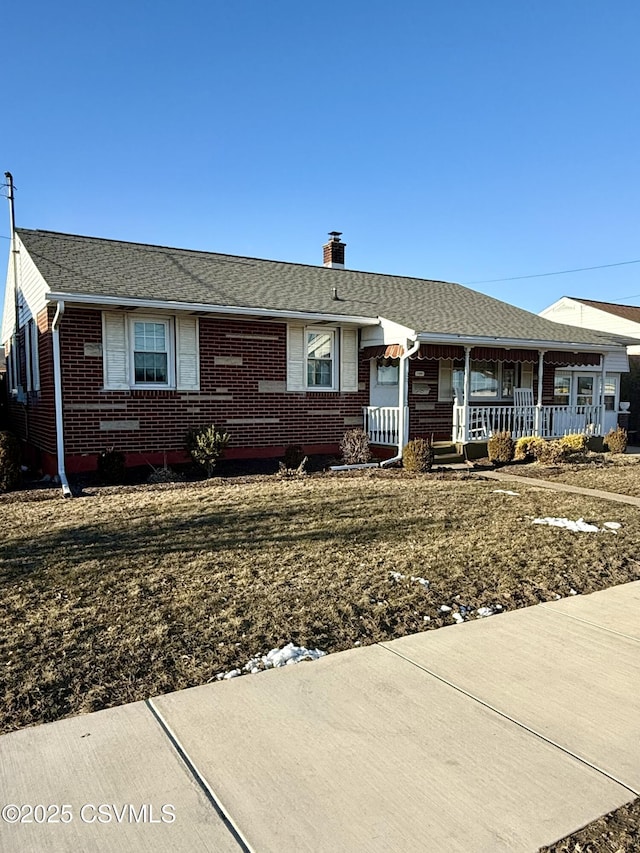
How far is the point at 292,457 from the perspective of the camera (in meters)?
11.8

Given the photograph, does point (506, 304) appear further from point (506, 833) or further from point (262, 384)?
point (506, 833)

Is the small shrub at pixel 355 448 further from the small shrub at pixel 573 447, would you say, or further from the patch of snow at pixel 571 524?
the patch of snow at pixel 571 524

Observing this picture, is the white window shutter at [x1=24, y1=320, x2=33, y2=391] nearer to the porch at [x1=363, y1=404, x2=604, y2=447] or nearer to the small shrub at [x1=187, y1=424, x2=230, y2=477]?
the small shrub at [x1=187, y1=424, x2=230, y2=477]

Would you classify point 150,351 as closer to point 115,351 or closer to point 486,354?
point 115,351

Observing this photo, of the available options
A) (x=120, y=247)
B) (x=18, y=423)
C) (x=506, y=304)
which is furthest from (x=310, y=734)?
(x=506, y=304)

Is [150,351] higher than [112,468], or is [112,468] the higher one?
[150,351]

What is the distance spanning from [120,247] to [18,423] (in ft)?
16.0

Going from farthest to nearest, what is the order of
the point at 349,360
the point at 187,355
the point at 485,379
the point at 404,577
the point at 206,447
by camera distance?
the point at 485,379
the point at 349,360
the point at 187,355
the point at 206,447
the point at 404,577

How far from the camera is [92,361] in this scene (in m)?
10.8

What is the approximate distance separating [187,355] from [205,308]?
1.09 metres

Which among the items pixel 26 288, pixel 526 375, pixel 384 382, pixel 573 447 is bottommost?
pixel 573 447

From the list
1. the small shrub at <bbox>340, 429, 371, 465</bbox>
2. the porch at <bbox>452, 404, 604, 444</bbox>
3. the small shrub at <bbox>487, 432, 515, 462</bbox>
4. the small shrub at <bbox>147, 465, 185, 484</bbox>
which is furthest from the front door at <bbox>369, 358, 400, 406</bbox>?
the small shrub at <bbox>147, 465, 185, 484</bbox>

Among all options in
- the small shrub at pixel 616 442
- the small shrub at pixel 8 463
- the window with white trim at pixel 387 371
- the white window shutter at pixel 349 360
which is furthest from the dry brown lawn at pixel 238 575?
the small shrub at pixel 616 442

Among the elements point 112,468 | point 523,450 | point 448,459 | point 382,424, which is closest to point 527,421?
point 523,450
